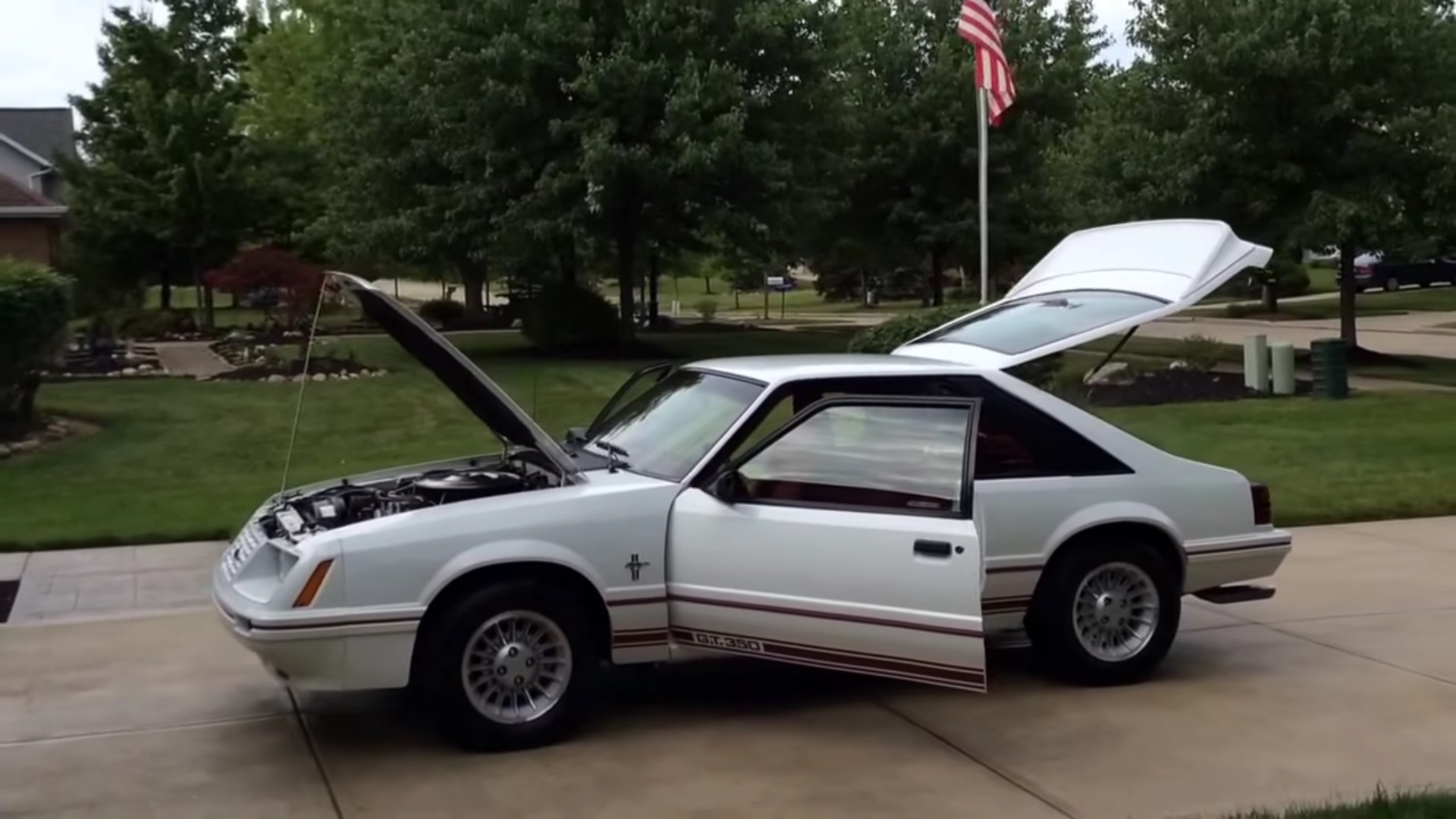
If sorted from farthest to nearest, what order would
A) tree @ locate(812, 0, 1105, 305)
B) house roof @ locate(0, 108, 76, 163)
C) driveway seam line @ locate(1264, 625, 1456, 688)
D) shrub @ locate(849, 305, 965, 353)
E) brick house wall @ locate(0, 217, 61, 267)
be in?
house roof @ locate(0, 108, 76, 163)
brick house wall @ locate(0, 217, 61, 267)
tree @ locate(812, 0, 1105, 305)
shrub @ locate(849, 305, 965, 353)
driveway seam line @ locate(1264, 625, 1456, 688)

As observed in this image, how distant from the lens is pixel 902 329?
19.5 m

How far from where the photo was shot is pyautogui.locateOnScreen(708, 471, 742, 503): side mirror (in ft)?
21.6

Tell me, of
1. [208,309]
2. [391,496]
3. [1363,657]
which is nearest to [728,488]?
[391,496]

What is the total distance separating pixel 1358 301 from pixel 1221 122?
88.4 ft

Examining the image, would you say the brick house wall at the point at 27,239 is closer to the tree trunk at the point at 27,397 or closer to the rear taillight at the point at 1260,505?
the tree trunk at the point at 27,397

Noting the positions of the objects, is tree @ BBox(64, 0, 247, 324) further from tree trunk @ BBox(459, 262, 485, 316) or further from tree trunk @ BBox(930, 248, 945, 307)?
tree trunk @ BBox(930, 248, 945, 307)

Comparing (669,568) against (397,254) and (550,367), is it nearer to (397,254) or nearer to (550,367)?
(550,367)

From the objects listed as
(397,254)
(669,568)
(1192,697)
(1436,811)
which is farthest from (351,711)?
(397,254)

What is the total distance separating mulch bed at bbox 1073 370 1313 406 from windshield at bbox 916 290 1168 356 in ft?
36.6

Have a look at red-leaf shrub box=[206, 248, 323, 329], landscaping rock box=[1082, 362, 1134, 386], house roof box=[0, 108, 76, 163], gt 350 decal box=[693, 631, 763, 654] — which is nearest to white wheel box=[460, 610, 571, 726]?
gt 350 decal box=[693, 631, 763, 654]

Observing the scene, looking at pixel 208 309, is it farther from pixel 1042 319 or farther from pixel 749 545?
pixel 749 545

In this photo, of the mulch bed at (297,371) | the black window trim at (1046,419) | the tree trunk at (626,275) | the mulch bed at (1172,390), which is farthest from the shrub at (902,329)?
the black window trim at (1046,419)

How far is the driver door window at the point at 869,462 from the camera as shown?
20.9 feet

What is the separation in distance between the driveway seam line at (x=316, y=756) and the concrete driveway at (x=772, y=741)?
1cm
